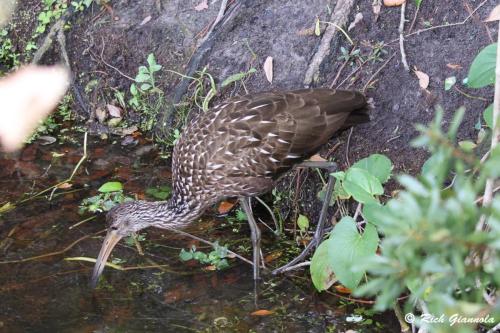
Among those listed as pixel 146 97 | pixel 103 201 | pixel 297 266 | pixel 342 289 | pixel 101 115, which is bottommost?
pixel 342 289

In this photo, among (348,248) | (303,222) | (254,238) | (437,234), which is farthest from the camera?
(303,222)

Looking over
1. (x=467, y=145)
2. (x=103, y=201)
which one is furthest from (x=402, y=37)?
(x=103, y=201)

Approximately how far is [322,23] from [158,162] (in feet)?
5.99

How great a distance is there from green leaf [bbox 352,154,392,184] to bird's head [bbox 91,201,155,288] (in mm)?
1591

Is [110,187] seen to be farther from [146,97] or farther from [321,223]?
[321,223]

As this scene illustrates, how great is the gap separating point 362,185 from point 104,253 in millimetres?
1922

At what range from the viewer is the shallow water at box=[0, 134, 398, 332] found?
4707 mm

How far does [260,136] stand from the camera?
4.79 meters

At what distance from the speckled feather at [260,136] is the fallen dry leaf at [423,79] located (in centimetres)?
52

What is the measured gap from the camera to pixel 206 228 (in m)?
5.75

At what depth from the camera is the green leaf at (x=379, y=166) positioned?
4.48m

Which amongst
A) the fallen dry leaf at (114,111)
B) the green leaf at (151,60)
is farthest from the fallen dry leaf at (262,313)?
the fallen dry leaf at (114,111)

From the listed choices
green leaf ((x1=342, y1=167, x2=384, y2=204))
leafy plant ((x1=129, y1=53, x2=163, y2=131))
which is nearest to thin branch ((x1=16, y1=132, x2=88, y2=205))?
leafy plant ((x1=129, y1=53, x2=163, y2=131))

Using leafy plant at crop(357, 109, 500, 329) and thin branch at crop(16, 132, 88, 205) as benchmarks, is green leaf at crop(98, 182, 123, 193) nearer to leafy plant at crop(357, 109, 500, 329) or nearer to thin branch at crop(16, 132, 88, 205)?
thin branch at crop(16, 132, 88, 205)
